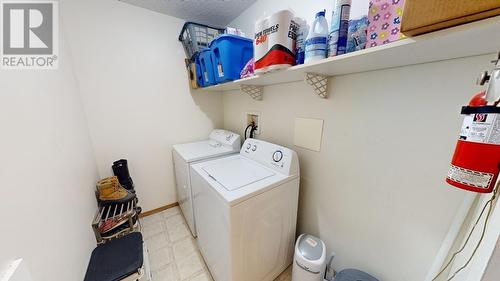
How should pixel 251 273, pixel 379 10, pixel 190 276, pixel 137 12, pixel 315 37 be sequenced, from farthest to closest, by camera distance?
pixel 137 12 → pixel 190 276 → pixel 251 273 → pixel 315 37 → pixel 379 10

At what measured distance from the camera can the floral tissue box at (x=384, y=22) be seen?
630mm

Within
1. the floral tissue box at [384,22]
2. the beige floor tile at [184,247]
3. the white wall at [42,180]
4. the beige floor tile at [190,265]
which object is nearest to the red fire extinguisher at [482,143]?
the floral tissue box at [384,22]

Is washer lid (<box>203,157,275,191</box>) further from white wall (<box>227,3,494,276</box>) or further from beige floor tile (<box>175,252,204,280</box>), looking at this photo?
beige floor tile (<box>175,252,204,280</box>)

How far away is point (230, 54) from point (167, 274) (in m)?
1.99

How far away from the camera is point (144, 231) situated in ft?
6.39

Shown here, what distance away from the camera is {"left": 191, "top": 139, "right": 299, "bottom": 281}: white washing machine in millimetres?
1028

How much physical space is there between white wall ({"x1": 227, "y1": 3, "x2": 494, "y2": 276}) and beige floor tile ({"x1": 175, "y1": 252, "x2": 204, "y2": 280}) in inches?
41.8

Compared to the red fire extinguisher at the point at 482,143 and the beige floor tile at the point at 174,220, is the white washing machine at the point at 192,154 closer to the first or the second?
the beige floor tile at the point at 174,220

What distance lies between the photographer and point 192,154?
1784 millimetres

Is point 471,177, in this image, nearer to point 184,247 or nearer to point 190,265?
point 190,265

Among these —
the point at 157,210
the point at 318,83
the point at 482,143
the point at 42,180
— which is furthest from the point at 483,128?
the point at 157,210

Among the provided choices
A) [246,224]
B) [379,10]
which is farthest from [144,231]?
[379,10]

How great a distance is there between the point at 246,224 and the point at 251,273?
0.45m

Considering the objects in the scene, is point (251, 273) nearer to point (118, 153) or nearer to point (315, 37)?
point (315, 37)
